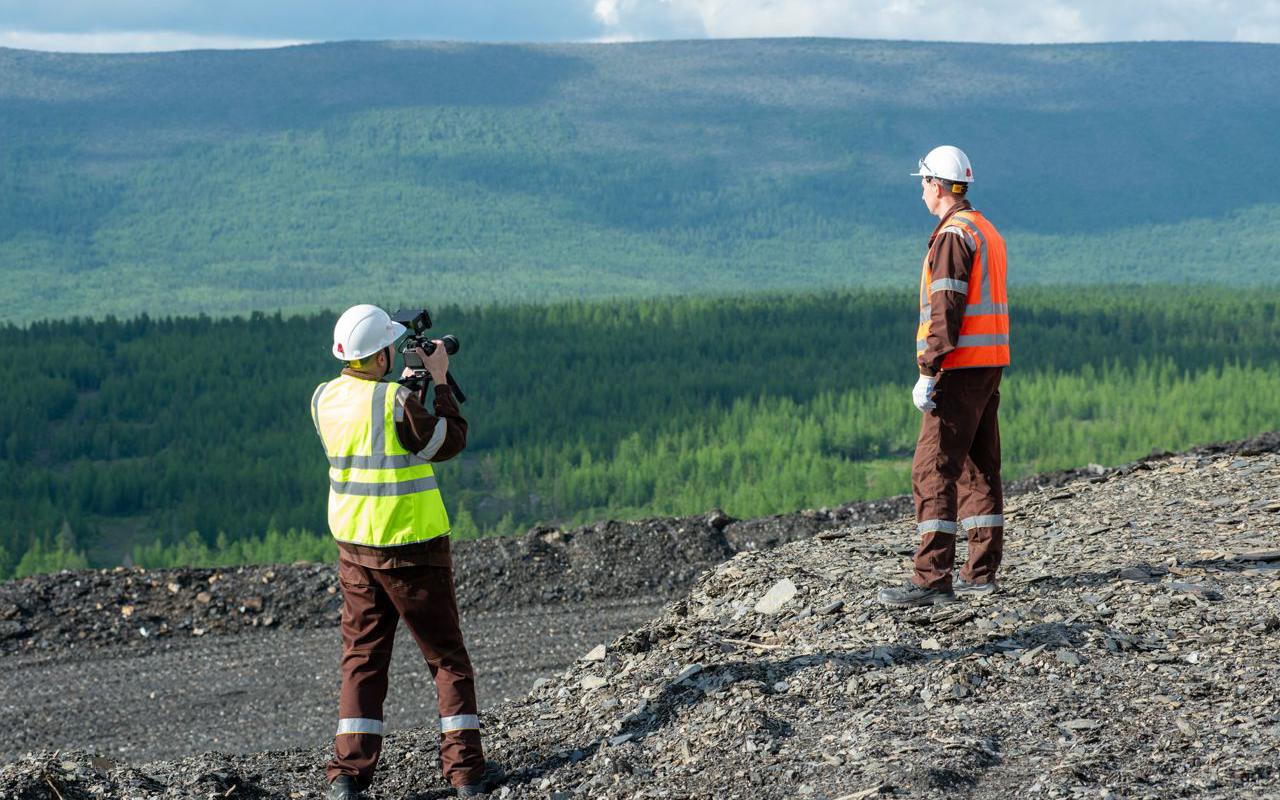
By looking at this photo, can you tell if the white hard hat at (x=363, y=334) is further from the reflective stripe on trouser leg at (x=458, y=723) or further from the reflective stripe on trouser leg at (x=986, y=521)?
the reflective stripe on trouser leg at (x=986, y=521)

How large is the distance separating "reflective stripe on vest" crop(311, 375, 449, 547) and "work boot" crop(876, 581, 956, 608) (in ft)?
10.9

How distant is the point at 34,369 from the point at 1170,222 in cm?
17212

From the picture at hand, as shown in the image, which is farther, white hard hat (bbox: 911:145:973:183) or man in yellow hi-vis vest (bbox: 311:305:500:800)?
white hard hat (bbox: 911:145:973:183)

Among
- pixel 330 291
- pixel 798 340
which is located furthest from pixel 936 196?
pixel 330 291

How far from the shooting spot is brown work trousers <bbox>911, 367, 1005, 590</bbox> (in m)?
10.2

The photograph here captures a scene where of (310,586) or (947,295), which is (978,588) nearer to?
(947,295)

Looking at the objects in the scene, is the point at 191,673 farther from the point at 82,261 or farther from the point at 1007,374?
the point at 82,261

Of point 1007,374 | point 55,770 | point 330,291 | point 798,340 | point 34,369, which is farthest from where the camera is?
point 330,291

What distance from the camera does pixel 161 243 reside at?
165 metres

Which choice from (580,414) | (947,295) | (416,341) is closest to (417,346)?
(416,341)

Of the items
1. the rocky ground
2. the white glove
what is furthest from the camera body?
the white glove

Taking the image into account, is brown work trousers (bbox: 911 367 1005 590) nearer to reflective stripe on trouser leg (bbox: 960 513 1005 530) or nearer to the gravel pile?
reflective stripe on trouser leg (bbox: 960 513 1005 530)

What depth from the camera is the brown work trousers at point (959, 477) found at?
33.4 feet

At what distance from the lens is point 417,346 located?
8.53 m
